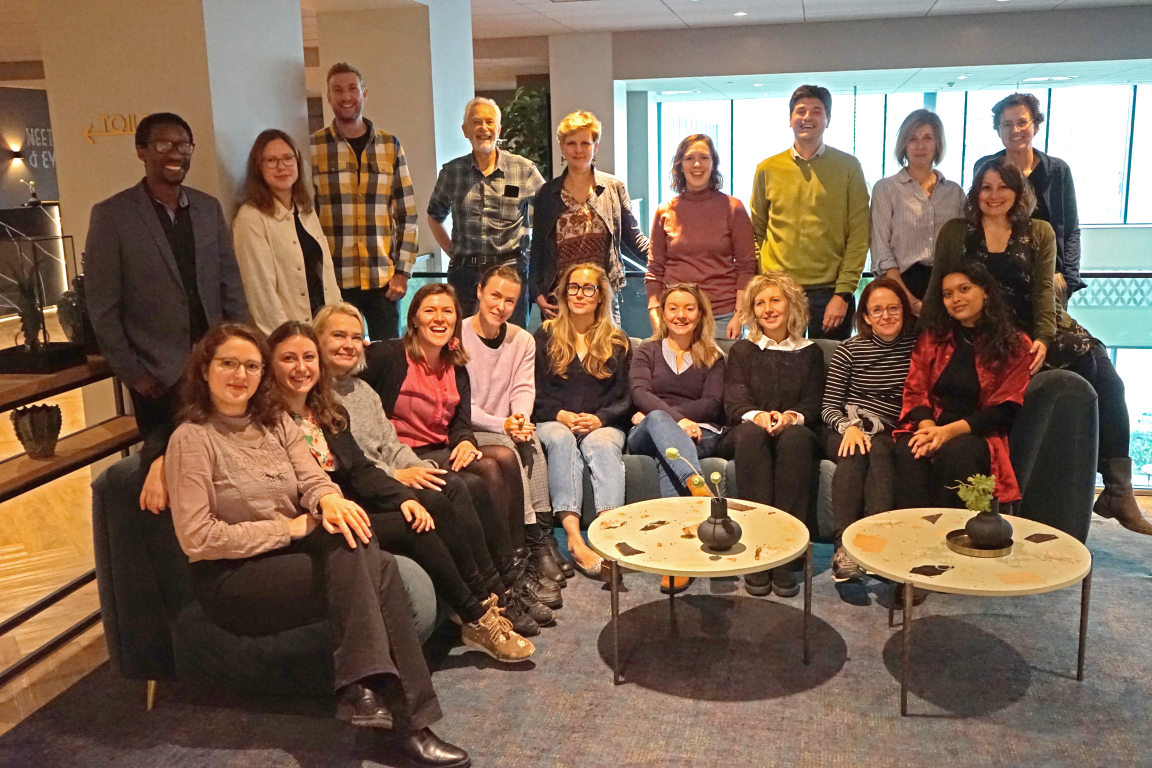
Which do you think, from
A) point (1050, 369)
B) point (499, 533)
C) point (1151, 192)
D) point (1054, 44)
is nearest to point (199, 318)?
point (499, 533)

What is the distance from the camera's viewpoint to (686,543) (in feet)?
9.44

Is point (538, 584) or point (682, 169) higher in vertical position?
point (682, 169)

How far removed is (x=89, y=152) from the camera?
3.64 meters

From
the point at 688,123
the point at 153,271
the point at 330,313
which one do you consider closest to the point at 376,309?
Result: the point at 330,313

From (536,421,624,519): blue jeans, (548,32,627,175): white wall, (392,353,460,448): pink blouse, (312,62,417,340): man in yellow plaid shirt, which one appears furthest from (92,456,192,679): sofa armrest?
(548,32,627,175): white wall

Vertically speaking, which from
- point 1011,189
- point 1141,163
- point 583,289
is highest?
point 1141,163

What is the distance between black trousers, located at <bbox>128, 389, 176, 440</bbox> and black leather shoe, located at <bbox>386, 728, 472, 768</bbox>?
1411mm

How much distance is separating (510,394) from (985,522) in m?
1.80

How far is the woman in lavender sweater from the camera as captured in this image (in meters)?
3.56

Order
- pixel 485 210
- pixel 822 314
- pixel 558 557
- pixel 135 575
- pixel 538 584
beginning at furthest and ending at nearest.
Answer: pixel 485 210, pixel 822 314, pixel 558 557, pixel 538 584, pixel 135 575

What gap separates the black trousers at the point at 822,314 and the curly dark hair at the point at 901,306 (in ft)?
1.20

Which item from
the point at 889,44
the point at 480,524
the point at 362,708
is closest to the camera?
the point at 362,708

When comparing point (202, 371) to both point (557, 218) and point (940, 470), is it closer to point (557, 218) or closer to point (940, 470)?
point (557, 218)

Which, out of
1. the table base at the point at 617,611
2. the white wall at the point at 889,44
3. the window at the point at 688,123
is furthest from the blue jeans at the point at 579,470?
the window at the point at 688,123
